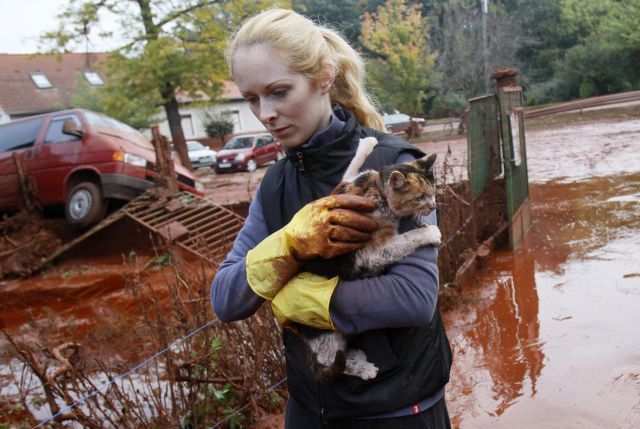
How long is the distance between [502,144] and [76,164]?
26.5ft

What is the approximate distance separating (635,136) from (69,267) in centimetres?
1629

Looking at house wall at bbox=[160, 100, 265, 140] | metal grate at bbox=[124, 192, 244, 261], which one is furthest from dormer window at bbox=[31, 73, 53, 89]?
metal grate at bbox=[124, 192, 244, 261]

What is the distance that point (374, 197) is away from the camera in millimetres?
1834

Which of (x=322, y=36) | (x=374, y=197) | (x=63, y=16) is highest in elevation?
(x=63, y=16)

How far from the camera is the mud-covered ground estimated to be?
12.7 ft

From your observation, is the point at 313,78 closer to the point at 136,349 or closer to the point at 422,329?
the point at 422,329

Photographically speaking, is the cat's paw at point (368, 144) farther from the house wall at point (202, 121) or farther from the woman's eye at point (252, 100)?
the house wall at point (202, 121)

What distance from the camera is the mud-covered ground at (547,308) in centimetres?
388

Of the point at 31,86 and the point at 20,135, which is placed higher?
the point at 31,86

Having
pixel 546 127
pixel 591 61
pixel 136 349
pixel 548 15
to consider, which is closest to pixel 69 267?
pixel 136 349

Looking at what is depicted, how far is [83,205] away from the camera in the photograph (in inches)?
409

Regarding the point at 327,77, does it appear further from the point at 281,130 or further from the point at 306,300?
the point at 306,300

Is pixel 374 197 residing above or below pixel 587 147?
above

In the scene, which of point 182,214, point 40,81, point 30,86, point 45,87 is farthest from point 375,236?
point 40,81
